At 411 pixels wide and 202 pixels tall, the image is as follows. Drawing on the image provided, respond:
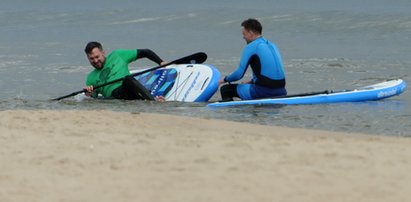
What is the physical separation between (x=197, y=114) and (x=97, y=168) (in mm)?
4411

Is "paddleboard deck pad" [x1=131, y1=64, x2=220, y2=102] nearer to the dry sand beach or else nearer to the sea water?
the sea water

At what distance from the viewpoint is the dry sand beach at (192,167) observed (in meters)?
5.56

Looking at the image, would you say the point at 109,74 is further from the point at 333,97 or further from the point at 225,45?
the point at 225,45

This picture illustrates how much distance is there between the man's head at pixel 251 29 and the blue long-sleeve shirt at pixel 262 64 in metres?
0.06

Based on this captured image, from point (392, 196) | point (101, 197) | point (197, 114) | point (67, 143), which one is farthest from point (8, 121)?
point (392, 196)

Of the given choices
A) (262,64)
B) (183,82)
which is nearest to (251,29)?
→ (262,64)

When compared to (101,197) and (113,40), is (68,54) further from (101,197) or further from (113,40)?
Result: (101,197)

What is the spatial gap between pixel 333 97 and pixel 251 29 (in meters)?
1.29

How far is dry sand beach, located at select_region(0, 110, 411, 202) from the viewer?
5562 millimetres

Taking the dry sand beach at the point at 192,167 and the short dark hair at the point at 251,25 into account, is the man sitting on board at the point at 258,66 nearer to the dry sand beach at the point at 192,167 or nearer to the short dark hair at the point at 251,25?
the short dark hair at the point at 251,25

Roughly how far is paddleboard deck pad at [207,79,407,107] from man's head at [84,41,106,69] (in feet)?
4.83

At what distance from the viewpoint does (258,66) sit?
Answer: 1105cm

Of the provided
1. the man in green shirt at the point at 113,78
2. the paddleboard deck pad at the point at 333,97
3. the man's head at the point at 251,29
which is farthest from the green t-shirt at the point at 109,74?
the man's head at the point at 251,29

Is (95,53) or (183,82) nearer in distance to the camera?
(95,53)
